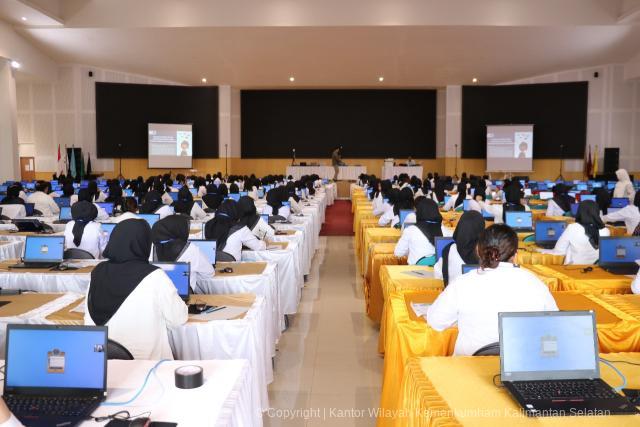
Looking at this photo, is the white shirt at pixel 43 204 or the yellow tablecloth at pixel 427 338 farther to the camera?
the white shirt at pixel 43 204

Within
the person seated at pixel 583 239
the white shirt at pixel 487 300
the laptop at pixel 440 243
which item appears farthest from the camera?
the person seated at pixel 583 239

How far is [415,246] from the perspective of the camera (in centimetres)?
575

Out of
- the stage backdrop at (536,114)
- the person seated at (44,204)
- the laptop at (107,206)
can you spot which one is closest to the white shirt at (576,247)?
the laptop at (107,206)

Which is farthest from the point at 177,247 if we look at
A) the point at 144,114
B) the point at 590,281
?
the point at 144,114

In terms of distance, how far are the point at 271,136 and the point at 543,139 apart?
12.4 m

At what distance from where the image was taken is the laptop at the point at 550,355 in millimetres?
2312

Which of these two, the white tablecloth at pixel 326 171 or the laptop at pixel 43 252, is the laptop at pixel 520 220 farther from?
the white tablecloth at pixel 326 171

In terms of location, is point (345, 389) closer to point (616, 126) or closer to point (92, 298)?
point (92, 298)

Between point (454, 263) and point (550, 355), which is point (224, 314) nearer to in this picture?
point (454, 263)

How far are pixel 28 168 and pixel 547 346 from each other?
2564cm

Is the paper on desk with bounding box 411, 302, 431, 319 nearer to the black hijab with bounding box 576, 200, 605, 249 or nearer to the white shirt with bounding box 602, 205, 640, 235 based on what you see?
the black hijab with bounding box 576, 200, 605, 249

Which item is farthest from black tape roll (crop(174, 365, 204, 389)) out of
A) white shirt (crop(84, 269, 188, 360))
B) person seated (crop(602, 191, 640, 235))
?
person seated (crop(602, 191, 640, 235))

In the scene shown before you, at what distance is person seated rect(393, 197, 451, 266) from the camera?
18.6 feet

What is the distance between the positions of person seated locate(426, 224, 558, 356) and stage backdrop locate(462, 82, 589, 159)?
23959 millimetres
